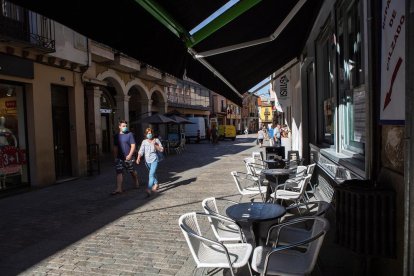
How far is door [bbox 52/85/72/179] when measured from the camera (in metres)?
11.9

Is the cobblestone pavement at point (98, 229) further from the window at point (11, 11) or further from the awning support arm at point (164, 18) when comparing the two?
the window at point (11, 11)

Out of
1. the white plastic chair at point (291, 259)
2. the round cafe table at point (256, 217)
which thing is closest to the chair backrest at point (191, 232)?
the round cafe table at point (256, 217)

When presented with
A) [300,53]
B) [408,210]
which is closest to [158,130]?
[300,53]

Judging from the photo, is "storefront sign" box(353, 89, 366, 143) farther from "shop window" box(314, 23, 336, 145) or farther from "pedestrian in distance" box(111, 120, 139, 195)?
"pedestrian in distance" box(111, 120, 139, 195)

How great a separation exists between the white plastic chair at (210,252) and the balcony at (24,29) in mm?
8073

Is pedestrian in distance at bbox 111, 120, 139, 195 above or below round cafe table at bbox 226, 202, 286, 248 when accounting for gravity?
above

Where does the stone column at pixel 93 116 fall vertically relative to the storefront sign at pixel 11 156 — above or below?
above

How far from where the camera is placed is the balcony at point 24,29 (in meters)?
9.31

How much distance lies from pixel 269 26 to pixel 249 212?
8.09ft

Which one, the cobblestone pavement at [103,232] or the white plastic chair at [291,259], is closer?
the white plastic chair at [291,259]

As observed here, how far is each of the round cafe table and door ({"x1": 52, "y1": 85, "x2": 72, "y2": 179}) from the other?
377 inches

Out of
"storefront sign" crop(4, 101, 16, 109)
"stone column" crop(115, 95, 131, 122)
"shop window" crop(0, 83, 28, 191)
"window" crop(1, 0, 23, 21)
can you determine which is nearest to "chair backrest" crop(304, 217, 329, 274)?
"shop window" crop(0, 83, 28, 191)

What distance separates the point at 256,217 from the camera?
3508 mm

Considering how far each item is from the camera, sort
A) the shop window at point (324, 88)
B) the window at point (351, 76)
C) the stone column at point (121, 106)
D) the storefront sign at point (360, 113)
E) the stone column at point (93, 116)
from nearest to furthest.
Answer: the storefront sign at point (360, 113) < the window at point (351, 76) < the shop window at point (324, 88) < the stone column at point (93, 116) < the stone column at point (121, 106)
